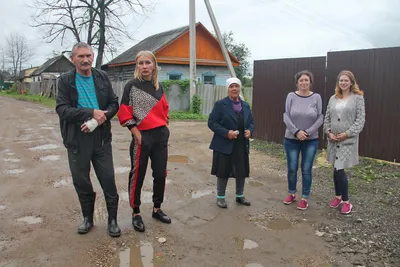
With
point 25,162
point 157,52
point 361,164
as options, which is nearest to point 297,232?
point 361,164

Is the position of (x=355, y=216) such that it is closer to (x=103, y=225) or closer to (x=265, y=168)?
(x=265, y=168)

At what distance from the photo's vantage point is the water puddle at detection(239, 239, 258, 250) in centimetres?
364

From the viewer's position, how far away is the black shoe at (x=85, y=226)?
3.82 meters

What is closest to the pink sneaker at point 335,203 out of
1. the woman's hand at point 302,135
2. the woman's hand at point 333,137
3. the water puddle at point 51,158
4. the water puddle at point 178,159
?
the woman's hand at point 333,137

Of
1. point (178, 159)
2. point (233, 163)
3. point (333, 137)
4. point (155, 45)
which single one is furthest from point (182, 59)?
point (333, 137)

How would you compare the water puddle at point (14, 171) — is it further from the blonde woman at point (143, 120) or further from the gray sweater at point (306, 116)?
the gray sweater at point (306, 116)

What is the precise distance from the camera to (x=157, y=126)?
3.93 metres

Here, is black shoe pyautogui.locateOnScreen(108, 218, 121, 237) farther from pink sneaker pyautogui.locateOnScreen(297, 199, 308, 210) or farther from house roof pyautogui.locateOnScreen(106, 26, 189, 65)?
house roof pyautogui.locateOnScreen(106, 26, 189, 65)

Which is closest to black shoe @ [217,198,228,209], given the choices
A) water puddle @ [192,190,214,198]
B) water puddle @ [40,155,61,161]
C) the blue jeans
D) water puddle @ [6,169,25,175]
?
water puddle @ [192,190,214,198]

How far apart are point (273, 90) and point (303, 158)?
174 inches

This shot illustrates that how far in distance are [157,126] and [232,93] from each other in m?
1.22

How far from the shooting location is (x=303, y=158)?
478 centimetres

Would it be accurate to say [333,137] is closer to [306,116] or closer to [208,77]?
[306,116]

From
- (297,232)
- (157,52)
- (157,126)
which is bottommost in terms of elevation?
(297,232)
